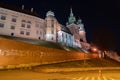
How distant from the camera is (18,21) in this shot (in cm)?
5922

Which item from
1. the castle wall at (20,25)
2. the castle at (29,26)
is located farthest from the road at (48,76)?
the castle at (29,26)

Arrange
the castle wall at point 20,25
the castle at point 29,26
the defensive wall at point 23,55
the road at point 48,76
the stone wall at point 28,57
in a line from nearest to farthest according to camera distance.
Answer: the road at point 48,76 < the defensive wall at point 23,55 < the stone wall at point 28,57 < the castle wall at point 20,25 < the castle at point 29,26

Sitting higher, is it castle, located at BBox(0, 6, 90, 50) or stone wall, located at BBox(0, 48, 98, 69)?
castle, located at BBox(0, 6, 90, 50)

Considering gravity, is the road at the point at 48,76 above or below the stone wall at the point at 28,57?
below

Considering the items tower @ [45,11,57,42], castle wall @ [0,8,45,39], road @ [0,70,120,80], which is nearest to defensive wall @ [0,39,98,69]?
road @ [0,70,120,80]

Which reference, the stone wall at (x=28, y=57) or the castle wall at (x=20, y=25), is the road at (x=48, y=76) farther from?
the castle wall at (x=20, y=25)

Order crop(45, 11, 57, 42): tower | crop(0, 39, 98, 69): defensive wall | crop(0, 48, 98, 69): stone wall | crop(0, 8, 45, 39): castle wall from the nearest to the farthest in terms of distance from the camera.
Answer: crop(0, 39, 98, 69): defensive wall, crop(0, 48, 98, 69): stone wall, crop(0, 8, 45, 39): castle wall, crop(45, 11, 57, 42): tower

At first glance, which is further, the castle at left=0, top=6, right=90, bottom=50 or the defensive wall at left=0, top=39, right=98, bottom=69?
the castle at left=0, top=6, right=90, bottom=50

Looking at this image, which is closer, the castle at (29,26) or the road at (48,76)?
the road at (48,76)

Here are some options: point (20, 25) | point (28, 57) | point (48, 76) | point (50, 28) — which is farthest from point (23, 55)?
point (50, 28)

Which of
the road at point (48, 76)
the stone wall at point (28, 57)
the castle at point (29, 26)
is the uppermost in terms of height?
the castle at point (29, 26)

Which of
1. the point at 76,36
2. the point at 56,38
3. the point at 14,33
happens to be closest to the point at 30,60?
the point at 14,33

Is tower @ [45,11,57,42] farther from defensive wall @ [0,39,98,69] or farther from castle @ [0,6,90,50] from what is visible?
defensive wall @ [0,39,98,69]

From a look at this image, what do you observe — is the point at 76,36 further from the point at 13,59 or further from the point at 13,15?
the point at 13,59
